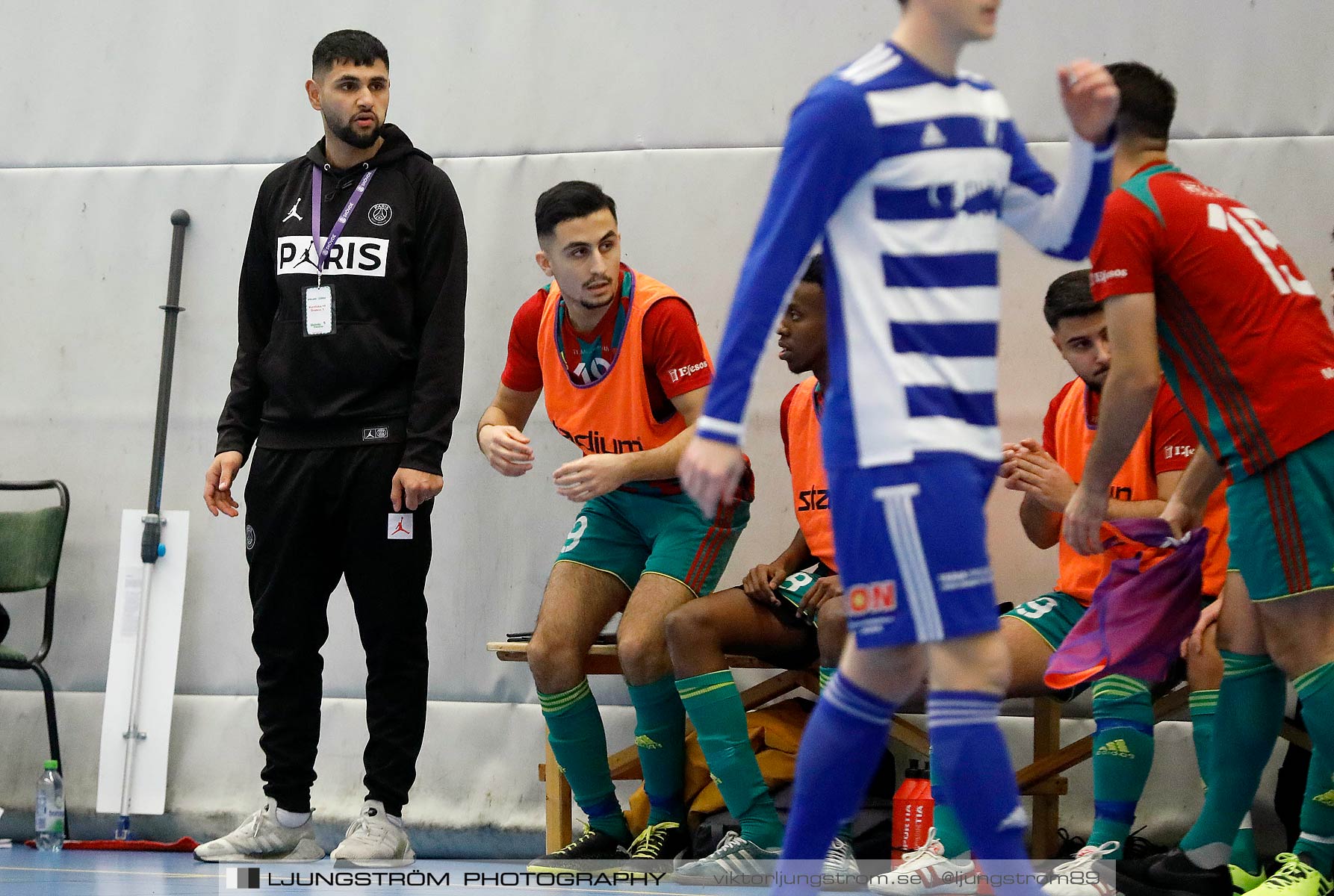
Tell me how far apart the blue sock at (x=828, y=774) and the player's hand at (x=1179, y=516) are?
1376 mm

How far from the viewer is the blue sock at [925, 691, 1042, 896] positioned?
197 cm

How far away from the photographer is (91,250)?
510 centimetres

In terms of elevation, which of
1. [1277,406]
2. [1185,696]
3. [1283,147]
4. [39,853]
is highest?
[1283,147]

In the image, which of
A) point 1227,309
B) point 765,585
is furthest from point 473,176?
point 1227,309

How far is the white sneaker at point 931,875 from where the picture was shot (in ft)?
10.5

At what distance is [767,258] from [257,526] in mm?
2473

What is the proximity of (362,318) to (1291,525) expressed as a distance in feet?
8.33

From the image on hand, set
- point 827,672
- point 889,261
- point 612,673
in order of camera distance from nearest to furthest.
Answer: point 889,261 → point 827,672 → point 612,673

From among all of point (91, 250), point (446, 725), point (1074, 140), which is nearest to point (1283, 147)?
point (1074, 140)

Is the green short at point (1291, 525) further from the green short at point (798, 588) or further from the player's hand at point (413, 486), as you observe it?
the player's hand at point (413, 486)

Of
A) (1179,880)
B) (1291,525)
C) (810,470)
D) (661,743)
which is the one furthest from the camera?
(810,470)

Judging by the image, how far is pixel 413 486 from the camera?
3.83m

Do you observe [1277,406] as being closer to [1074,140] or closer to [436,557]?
[1074,140]

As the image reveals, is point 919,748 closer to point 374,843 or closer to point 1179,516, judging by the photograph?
point 1179,516
